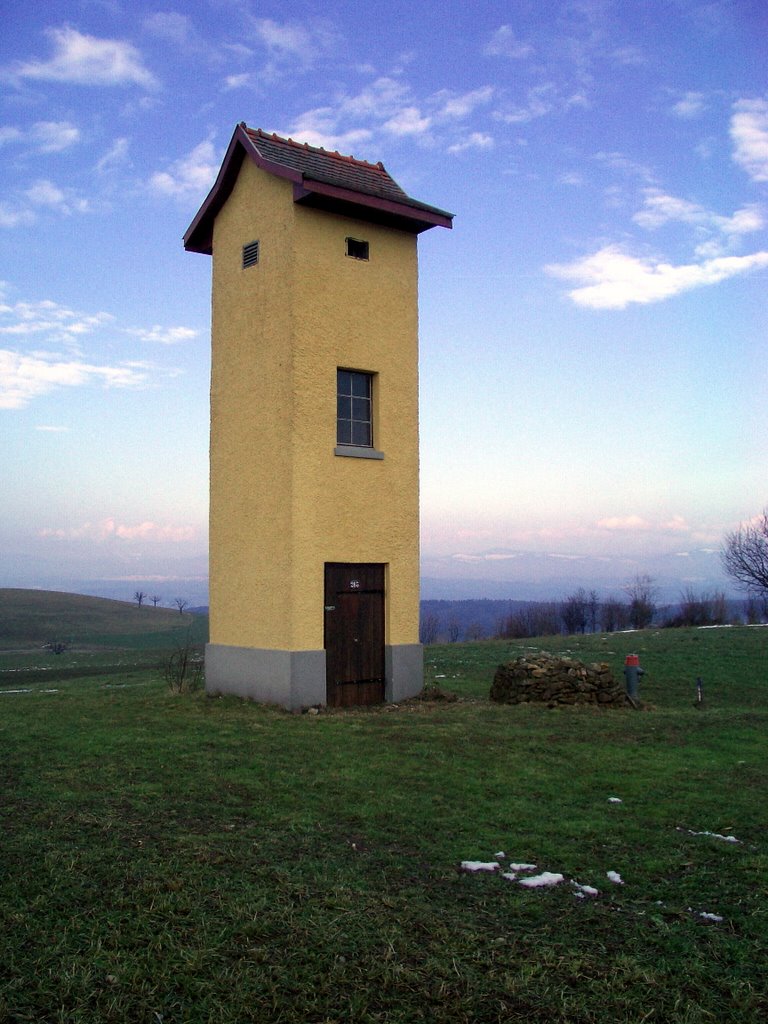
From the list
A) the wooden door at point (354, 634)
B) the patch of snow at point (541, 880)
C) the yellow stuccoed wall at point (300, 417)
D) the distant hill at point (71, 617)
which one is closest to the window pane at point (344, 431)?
the yellow stuccoed wall at point (300, 417)

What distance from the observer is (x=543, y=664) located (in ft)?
50.8

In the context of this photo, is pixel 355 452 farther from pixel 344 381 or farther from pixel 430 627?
pixel 430 627

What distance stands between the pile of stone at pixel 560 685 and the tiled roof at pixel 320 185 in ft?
26.8

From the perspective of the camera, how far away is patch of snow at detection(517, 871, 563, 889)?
19.8 feet

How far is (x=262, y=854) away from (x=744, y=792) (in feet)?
17.1

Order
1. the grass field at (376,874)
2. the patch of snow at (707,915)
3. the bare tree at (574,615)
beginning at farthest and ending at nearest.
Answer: the bare tree at (574,615), the patch of snow at (707,915), the grass field at (376,874)

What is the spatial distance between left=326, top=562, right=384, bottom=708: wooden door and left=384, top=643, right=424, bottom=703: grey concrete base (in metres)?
0.13

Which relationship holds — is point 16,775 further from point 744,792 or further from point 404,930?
point 744,792

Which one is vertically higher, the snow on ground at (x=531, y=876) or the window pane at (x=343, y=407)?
the window pane at (x=343, y=407)

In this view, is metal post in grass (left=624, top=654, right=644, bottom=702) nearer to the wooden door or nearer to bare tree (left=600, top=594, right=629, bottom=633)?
the wooden door

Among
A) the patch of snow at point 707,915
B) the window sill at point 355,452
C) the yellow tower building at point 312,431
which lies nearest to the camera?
the patch of snow at point 707,915

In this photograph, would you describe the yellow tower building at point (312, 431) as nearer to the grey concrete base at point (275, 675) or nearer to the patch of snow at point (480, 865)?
the grey concrete base at point (275, 675)

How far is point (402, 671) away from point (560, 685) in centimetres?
275

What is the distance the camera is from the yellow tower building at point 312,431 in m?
14.6
